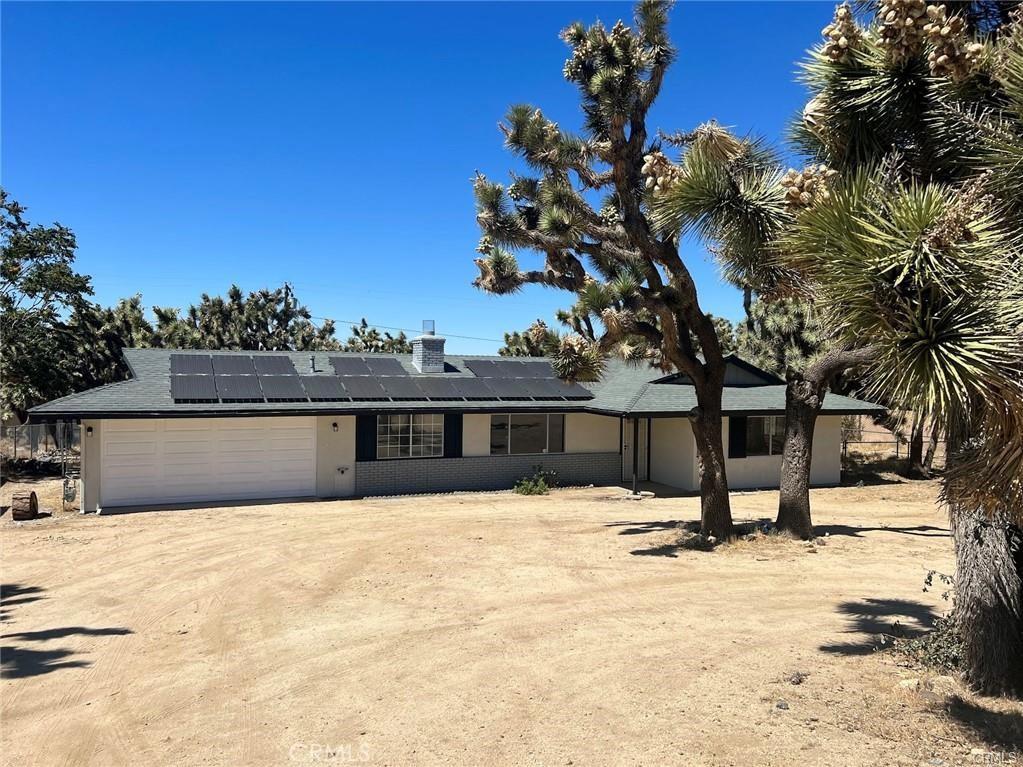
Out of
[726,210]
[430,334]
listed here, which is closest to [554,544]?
[726,210]

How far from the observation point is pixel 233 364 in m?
19.6

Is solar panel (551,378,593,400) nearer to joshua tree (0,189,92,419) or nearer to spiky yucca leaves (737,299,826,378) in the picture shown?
spiky yucca leaves (737,299,826,378)

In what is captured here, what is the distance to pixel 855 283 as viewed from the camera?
427 cm

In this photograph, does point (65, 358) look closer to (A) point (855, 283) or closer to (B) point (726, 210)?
(B) point (726, 210)

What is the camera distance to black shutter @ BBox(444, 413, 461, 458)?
19672 millimetres

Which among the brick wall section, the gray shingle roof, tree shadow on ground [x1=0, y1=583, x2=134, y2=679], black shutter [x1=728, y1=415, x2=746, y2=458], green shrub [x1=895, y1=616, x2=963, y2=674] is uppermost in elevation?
the gray shingle roof

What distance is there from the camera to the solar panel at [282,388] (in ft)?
58.2

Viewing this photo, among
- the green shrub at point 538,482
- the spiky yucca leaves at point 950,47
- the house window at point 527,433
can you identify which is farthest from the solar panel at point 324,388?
the spiky yucca leaves at point 950,47

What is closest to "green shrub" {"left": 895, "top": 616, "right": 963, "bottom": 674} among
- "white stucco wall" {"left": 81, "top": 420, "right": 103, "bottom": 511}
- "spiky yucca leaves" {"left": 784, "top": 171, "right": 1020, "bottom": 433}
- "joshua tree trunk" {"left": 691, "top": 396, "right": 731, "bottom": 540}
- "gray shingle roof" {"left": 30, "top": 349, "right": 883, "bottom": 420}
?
"spiky yucca leaves" {"left": 784, "top": 171, "right": 1020, "bottom": 433}

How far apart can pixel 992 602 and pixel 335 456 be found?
15.5 metres

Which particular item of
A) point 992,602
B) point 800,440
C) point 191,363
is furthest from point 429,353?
point 992,602

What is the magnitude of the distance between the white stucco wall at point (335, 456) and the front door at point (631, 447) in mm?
8543

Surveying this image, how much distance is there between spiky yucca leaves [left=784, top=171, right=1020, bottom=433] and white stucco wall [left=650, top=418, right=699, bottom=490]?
15.4 meters

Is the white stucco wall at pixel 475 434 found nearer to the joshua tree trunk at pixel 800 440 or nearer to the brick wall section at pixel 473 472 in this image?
the brick wall section at pixel 473 472
